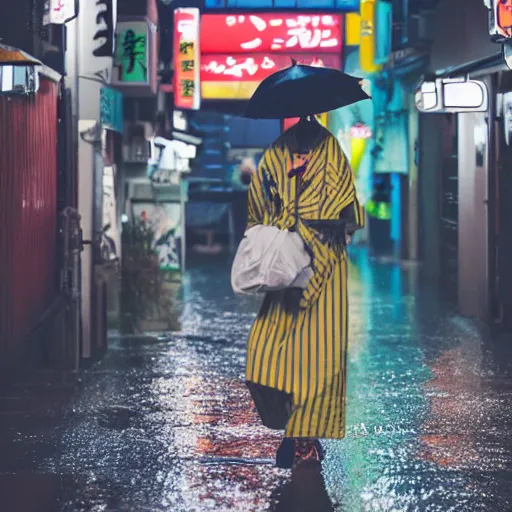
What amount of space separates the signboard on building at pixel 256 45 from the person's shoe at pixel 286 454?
1104 inches

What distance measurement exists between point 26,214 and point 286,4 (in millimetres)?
25762

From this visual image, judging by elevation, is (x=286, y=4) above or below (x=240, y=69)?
above

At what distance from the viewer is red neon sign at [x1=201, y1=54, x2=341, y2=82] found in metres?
34.7

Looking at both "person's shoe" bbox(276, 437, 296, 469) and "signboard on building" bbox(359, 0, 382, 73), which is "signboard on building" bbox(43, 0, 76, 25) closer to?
"person's shoe" bbox(276, 437, 296, 469)

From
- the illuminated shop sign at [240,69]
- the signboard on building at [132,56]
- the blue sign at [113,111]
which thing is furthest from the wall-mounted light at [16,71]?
the illuminated shop sign at [240,69]

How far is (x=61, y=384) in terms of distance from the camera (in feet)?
34.9

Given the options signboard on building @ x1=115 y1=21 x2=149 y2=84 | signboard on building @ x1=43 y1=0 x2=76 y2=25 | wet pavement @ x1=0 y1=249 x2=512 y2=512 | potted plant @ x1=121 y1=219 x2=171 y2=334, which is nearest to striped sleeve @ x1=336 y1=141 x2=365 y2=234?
wet pavement @ x1=0 y1=249 x2=512 y2=512

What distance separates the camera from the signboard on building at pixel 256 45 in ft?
113

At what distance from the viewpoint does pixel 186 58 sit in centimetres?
2677

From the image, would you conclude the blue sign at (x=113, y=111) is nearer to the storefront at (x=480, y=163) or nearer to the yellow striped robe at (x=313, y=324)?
the storefront at (x=480, y=163)

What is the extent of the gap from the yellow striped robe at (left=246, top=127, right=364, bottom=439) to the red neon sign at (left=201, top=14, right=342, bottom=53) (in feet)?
91.5

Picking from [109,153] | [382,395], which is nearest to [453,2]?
[109,153]

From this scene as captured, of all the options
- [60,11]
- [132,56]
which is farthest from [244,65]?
[60,11]

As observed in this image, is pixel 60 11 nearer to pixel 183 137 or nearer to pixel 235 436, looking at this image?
pixel 235 436
